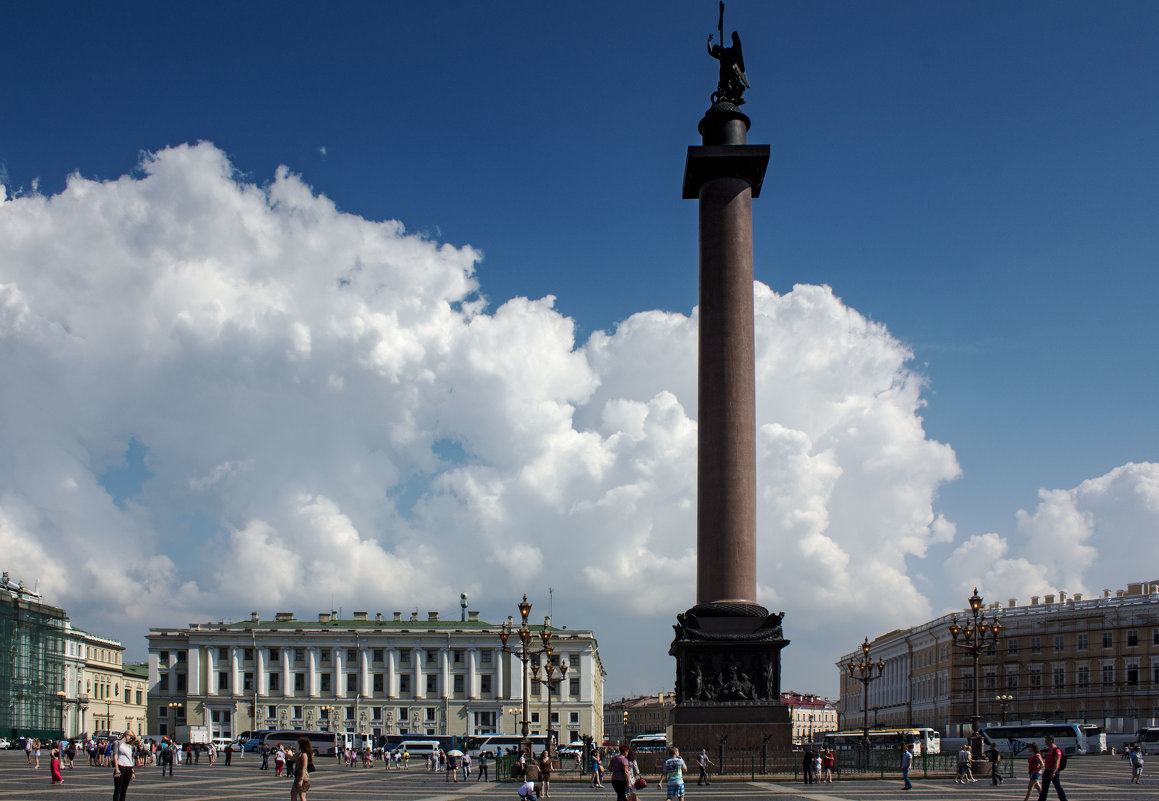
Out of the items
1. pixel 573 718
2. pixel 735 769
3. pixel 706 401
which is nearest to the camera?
pixel 735 769

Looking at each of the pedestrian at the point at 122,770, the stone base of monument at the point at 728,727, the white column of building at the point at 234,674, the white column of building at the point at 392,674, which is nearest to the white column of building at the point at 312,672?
the white column of building at the point at 234,674

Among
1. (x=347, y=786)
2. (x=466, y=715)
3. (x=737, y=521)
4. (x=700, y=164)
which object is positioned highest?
(x=700, y=164)

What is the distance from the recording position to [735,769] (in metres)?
37.0

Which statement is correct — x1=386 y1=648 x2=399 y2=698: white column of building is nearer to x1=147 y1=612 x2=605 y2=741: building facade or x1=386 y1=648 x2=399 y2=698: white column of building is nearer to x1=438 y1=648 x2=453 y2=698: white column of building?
x1=147 y1=612 x2=605 y2=741: building facade

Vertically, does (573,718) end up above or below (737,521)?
below

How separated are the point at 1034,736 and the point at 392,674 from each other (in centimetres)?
6219

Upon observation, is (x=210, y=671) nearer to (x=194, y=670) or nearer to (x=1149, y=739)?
(x=194, y=670)

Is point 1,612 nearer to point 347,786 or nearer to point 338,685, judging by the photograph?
point 338,685

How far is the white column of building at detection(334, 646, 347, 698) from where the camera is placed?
116 meters

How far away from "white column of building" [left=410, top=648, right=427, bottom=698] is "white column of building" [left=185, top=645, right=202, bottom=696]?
21574mm

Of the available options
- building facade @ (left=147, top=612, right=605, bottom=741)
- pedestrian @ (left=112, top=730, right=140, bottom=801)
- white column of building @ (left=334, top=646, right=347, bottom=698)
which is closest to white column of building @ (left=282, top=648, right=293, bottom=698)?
building facade @ (left=147, top=612, right=605, bottom=741)

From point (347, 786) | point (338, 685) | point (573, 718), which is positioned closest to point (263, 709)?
point (338, 685)

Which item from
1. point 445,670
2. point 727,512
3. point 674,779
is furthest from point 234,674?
point 674,779

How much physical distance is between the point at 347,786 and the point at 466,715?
7540 cm
